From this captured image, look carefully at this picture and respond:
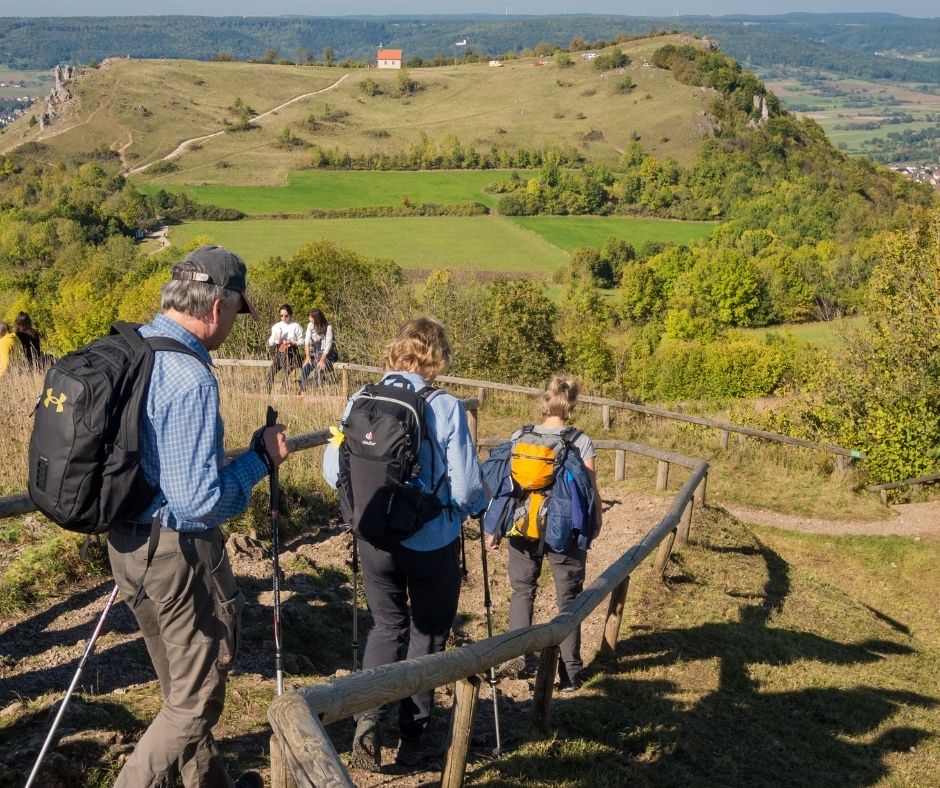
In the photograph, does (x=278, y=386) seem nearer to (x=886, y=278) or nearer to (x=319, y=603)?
(x=319, y=603)

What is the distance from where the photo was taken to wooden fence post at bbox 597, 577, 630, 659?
555 cm

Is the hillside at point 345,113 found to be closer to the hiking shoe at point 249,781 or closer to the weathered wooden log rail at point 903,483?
the weathered wooden log rail at point 903,483

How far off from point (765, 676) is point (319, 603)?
8.97 feet

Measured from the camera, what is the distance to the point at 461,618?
6273mm

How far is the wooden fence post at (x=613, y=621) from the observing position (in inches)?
219

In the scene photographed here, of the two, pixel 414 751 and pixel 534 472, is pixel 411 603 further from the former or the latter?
pixel 534 472

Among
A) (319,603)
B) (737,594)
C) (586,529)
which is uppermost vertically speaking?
(586,529)

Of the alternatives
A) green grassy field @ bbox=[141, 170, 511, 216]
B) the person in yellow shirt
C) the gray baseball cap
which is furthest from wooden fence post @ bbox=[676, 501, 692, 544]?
green grassy field @ bbox=[141, 170, 511, 216]

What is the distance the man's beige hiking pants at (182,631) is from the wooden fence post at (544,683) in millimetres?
1643

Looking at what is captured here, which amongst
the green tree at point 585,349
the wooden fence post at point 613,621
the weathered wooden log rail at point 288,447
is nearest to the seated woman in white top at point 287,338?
the weathered wooden log rail at point 288,447

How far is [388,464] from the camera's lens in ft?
11.7

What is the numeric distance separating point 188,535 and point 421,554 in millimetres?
1130

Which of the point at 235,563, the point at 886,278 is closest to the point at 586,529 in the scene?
the point at 235,563

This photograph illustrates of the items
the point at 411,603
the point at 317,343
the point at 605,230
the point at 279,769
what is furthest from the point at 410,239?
the point at 279,769
